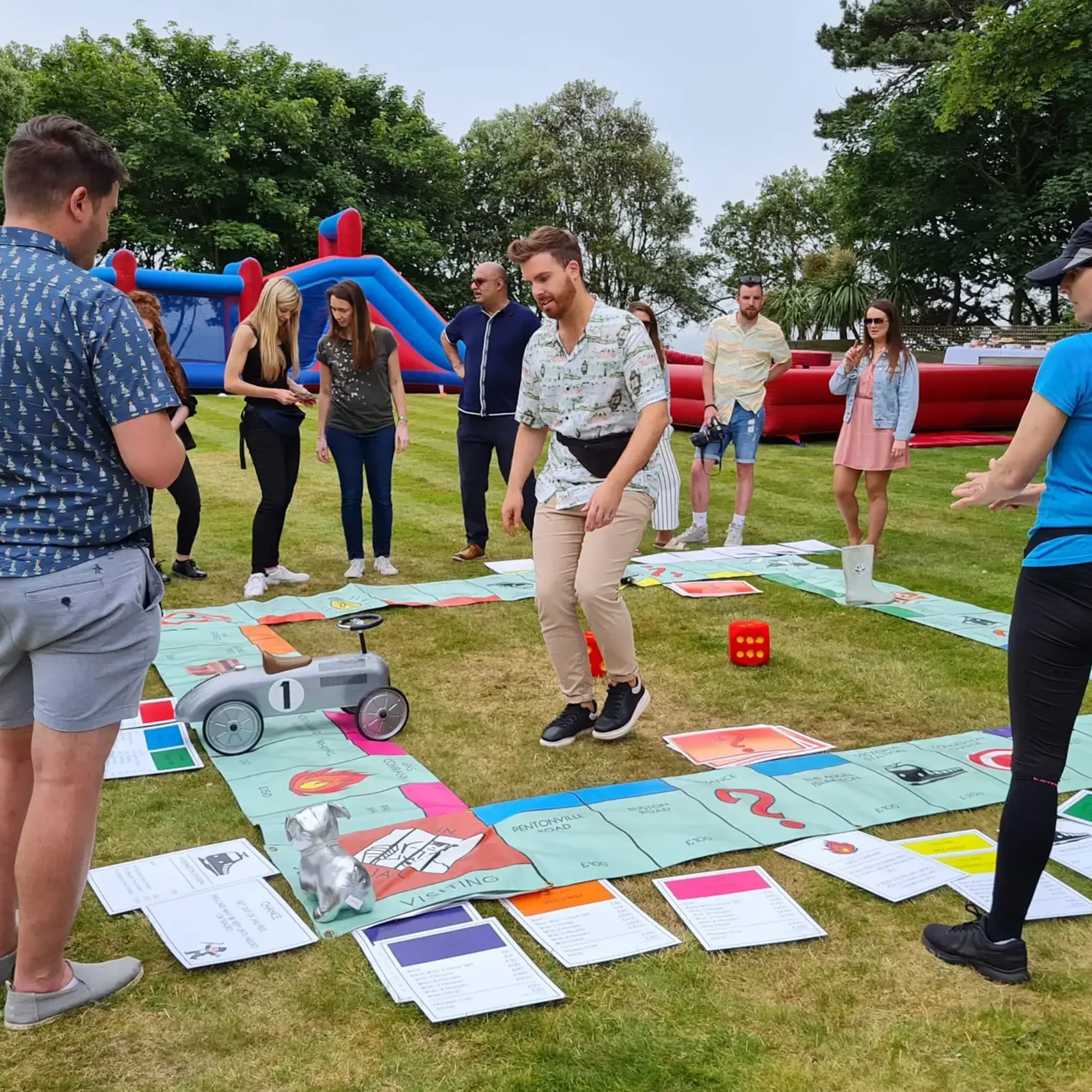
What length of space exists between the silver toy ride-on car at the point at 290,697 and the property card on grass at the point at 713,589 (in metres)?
2.78

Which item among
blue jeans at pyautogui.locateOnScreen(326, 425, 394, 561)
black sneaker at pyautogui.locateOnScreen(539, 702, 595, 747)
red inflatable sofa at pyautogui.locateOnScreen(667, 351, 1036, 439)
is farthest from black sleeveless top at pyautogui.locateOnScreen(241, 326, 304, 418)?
red inflatable sofa at pyautogui.locateOnScreen(667, 351, 1036, 439)

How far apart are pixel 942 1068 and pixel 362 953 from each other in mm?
1392

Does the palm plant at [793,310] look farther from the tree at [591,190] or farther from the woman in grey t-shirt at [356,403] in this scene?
the woman in grey t-shirt at [356,403]

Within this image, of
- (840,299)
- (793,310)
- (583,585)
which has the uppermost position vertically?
(840,299)

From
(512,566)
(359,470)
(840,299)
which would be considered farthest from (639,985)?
(840,299)

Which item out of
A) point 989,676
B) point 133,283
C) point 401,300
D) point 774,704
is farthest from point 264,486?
point 401,300

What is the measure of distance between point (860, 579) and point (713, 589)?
0.92 meters

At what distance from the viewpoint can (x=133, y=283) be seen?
17.7 metres

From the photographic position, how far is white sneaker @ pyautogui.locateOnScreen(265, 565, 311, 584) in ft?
22.7

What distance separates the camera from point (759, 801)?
12.0 ft

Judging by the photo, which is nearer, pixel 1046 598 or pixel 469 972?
pixel 1046 598

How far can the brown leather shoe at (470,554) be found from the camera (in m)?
7.78

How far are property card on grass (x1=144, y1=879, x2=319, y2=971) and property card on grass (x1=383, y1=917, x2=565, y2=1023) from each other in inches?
11.5

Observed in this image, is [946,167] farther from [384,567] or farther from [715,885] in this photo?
[715,885]
